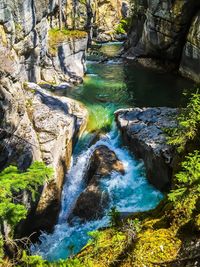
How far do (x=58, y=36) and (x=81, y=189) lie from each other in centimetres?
1865

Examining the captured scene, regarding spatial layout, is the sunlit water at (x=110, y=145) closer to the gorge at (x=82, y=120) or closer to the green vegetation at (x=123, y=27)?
the gorge at (x=82, y=120)

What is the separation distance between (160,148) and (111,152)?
335 centimetres

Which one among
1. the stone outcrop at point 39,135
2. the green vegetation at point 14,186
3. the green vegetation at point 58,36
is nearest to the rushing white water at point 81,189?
A: the stone outcrop at point 39,135

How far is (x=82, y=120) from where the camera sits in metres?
21.5

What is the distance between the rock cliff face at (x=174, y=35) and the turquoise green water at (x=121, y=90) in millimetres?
2140

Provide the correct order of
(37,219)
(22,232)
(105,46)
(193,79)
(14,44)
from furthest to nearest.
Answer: (105,46), (193,79), (14,44), (37,219), (22,232)

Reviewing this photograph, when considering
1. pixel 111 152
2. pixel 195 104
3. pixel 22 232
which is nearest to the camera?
pixel 195 104

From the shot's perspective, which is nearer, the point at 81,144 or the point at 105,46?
the point at 81,144

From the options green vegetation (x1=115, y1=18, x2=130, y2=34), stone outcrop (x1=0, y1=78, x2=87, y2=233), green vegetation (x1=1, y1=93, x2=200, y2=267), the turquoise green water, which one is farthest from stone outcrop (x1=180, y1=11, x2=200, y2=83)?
green vegetation (x1=115, y1=18, x2=130, y2=34)

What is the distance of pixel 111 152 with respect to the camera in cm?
1911

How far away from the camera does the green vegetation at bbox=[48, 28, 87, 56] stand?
30.1 meters

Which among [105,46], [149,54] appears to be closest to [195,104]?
[149,54]

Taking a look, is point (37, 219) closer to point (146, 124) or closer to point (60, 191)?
point (60, 191)

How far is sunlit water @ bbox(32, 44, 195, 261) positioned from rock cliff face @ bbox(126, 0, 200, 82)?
235 centimetres
